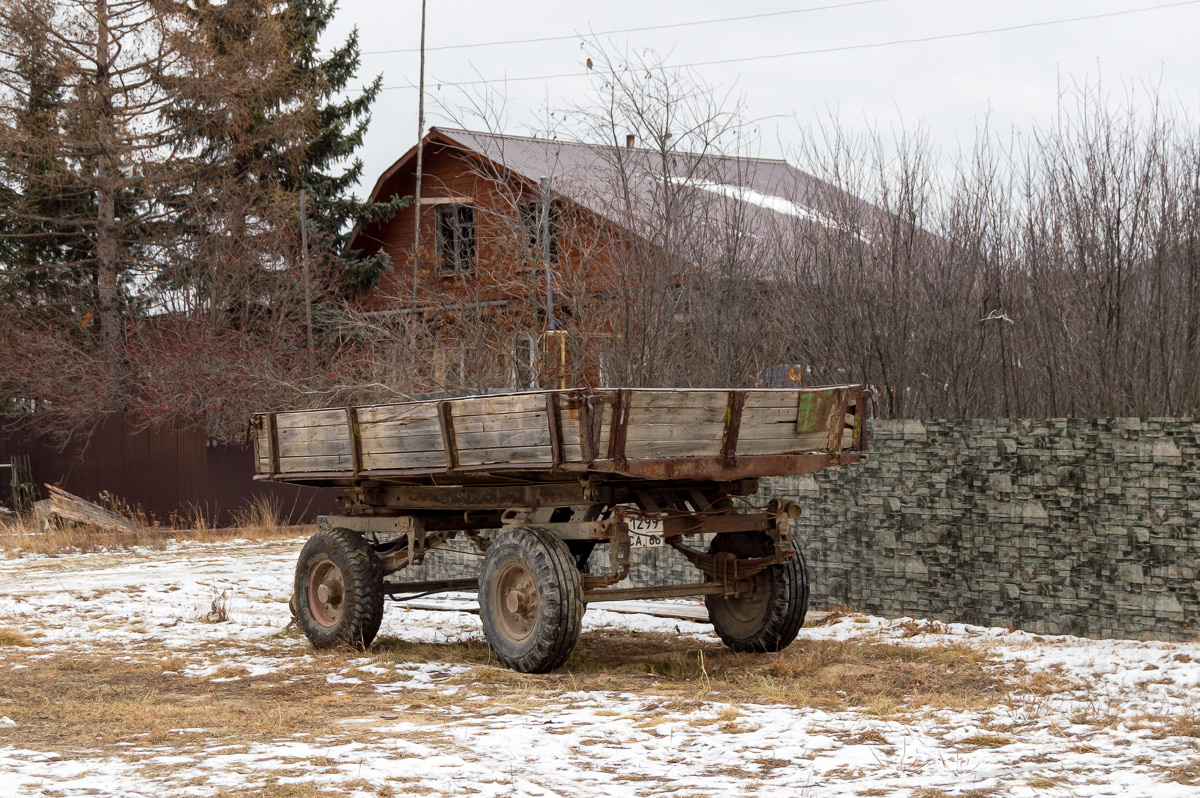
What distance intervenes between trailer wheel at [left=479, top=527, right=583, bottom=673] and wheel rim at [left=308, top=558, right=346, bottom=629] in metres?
1.78

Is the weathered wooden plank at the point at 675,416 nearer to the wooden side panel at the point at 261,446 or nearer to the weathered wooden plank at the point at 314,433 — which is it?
the weathered wooden plank at the point at 314,433

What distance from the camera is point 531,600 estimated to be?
27.3ft

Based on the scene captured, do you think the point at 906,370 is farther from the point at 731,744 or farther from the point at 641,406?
the point at 731,744

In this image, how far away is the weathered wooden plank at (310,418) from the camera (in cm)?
949

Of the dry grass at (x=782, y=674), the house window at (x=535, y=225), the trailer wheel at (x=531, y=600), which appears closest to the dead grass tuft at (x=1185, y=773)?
the dry grass at (x=782, y=674)

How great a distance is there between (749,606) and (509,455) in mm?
2226

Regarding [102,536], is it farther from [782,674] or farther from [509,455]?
[782,674]

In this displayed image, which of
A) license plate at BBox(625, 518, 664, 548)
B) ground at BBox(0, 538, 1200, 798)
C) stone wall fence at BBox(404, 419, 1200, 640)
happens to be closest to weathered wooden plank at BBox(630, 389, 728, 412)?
license plate at BBox(625, 518, 664, 548)

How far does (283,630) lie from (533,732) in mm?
5007

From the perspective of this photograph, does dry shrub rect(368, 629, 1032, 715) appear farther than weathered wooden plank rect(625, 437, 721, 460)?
No

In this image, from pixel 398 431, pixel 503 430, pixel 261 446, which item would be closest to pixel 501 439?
pixel 503 430

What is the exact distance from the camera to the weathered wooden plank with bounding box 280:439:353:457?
948 centimetres

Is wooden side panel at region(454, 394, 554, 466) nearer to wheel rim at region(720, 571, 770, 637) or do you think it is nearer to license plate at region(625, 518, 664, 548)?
license plate at region(625, 518, 664, 548)

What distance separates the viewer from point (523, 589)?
27.4 feet
